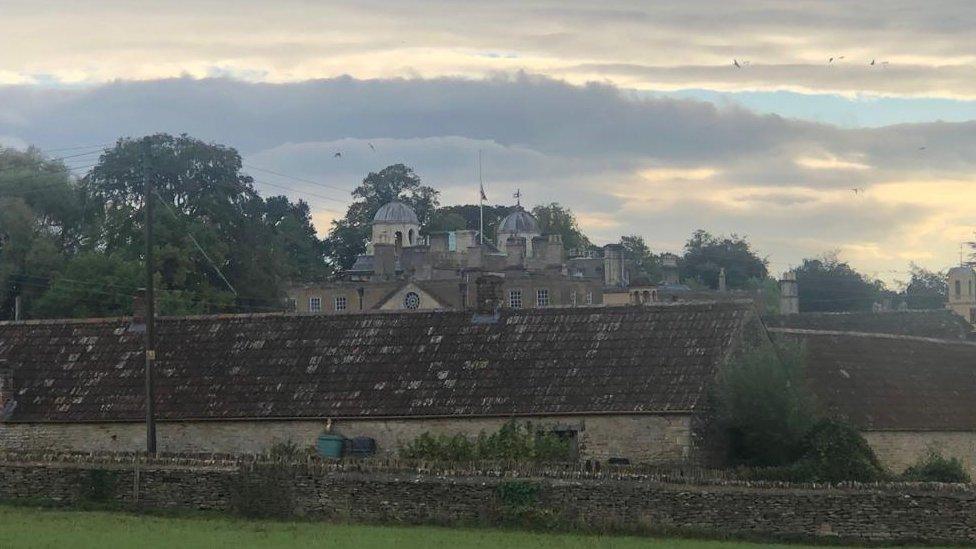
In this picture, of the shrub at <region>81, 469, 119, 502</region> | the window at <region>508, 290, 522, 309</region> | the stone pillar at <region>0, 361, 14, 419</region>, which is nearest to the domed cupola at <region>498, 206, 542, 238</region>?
the window at <region>508, 290, 522, 309</region>

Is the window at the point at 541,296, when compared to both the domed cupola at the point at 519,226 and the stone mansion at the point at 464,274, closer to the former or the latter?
the stone mansion at the point at 464,274

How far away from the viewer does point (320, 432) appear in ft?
159

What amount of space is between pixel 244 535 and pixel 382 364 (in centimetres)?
1637

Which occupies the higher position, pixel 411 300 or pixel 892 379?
pixel 411 300

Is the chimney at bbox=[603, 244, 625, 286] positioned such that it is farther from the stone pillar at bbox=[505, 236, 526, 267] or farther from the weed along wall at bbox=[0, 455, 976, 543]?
the weed along wall at bbox=[0, 455, 976, 543]

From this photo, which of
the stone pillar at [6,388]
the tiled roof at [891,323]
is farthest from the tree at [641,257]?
the stone pillar at [6,388]

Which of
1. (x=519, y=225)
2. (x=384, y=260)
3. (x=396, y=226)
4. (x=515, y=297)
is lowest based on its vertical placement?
(x=515, y=297)

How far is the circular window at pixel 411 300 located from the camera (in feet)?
381

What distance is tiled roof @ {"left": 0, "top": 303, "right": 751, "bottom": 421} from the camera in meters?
47.4

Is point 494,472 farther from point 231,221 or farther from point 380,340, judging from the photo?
point 231,221

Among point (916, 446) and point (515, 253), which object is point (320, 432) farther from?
point (515, 253)

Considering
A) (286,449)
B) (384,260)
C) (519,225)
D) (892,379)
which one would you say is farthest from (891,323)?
(519,225)

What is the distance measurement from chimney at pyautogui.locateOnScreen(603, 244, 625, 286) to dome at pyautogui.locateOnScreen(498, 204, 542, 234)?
19087 millimetres

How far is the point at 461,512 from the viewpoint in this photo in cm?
3681
